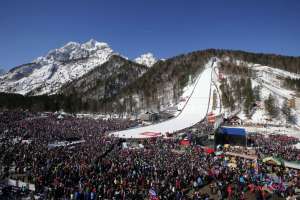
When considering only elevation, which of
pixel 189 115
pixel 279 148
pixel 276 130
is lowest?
pixel 279 148

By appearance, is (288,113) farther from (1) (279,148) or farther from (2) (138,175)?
(2) (138,175)

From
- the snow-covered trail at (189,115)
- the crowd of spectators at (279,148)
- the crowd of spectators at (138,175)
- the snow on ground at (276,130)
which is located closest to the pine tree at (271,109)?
the snow on ground at (276,130)

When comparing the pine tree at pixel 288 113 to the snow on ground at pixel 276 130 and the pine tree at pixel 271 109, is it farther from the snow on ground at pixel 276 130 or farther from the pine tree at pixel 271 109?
the snow on ground at pixel 276 130

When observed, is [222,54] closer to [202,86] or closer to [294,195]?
[202,86]

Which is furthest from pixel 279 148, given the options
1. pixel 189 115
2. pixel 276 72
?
pixel 276 72

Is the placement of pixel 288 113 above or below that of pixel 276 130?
above

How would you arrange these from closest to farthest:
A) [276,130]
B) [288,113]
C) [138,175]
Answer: [138,175] → [276,130] → [288,113]

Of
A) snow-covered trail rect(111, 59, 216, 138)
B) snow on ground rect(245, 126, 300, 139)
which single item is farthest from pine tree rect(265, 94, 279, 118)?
snow-covered trail rect(111, 59, 216, 138)

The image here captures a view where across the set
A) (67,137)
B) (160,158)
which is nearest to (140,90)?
(67,137)

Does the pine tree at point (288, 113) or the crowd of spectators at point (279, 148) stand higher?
the pine tree at point (288, 113)
